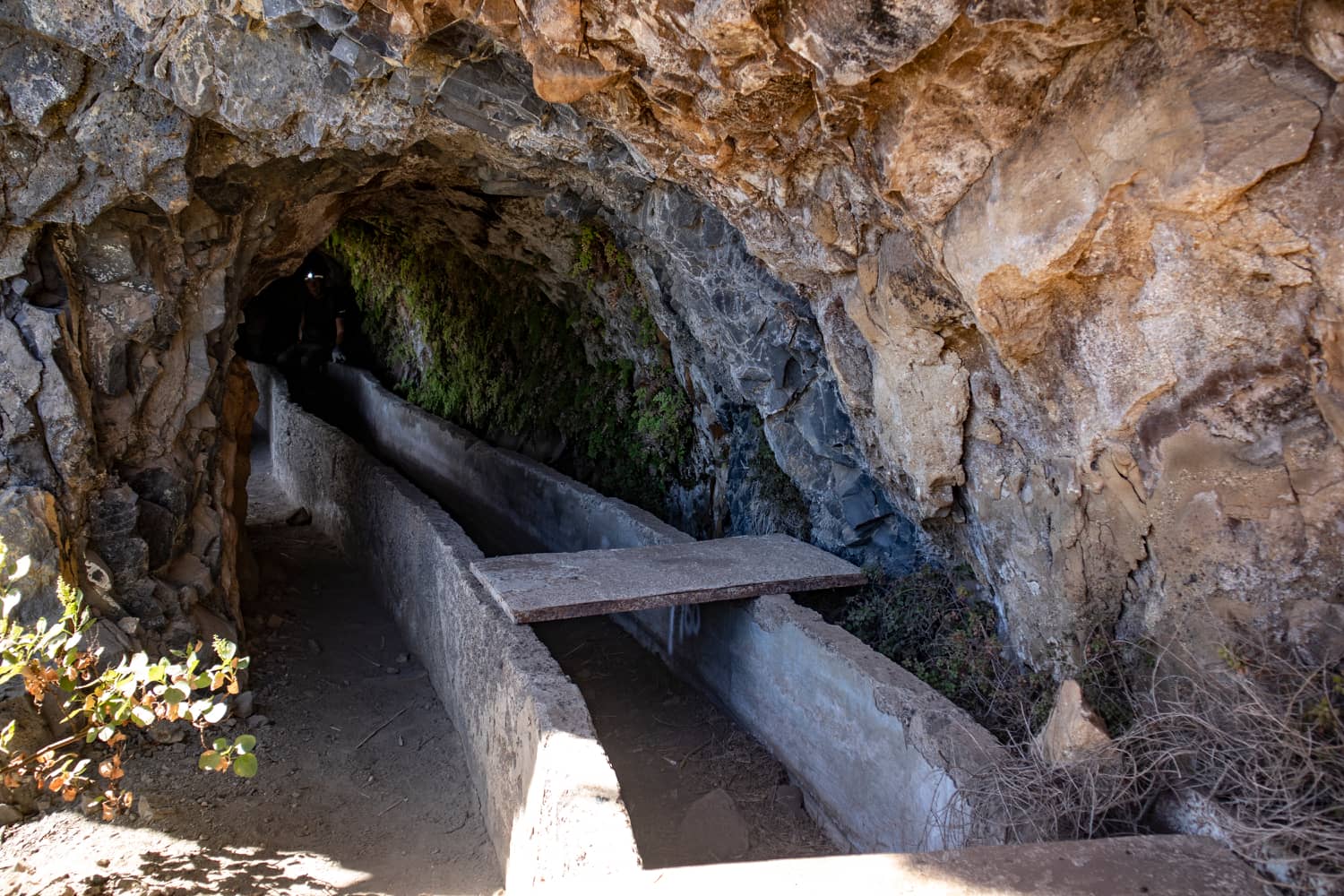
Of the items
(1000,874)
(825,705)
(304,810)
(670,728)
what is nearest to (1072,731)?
(1000,874)

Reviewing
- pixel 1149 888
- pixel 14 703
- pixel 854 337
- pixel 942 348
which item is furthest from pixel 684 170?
pixel 14 703

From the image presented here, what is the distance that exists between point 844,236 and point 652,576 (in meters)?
2.05

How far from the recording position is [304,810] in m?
4.46

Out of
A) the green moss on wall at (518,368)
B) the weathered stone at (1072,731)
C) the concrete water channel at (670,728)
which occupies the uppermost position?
the green moss on wall at (518,368)

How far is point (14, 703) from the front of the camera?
4.32 m

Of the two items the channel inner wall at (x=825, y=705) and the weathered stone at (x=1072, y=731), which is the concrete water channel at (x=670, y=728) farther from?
the weathered stone at (x=1072, y=731)

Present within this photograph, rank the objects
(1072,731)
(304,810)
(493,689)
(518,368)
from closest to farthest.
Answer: (1072,731), (493,689), (304,810), (518,368)

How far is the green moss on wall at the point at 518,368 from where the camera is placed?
755 cm

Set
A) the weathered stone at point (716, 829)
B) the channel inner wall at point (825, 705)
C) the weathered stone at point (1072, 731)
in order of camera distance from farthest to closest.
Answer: the weathered stone at point (716, 829), the channel inner wall at point (825, 705), the weathered stone at point (1072, 731)

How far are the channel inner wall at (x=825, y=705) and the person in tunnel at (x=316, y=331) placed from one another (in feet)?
28.3

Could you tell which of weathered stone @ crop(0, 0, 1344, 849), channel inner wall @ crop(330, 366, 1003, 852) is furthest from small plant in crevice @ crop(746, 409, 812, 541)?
channel inner wall @ crop(330, 366, 1003, 852)

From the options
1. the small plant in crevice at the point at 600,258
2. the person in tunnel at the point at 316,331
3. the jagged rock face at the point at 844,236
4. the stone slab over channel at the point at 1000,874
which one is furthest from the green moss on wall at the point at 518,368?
the stone slab over channel at the point at 1000,874

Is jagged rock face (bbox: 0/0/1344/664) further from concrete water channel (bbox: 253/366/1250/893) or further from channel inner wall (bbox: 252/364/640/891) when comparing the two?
channel inner wall (bbox: 252/364/640/891)

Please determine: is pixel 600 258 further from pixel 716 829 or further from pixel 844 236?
pixel 716 829
